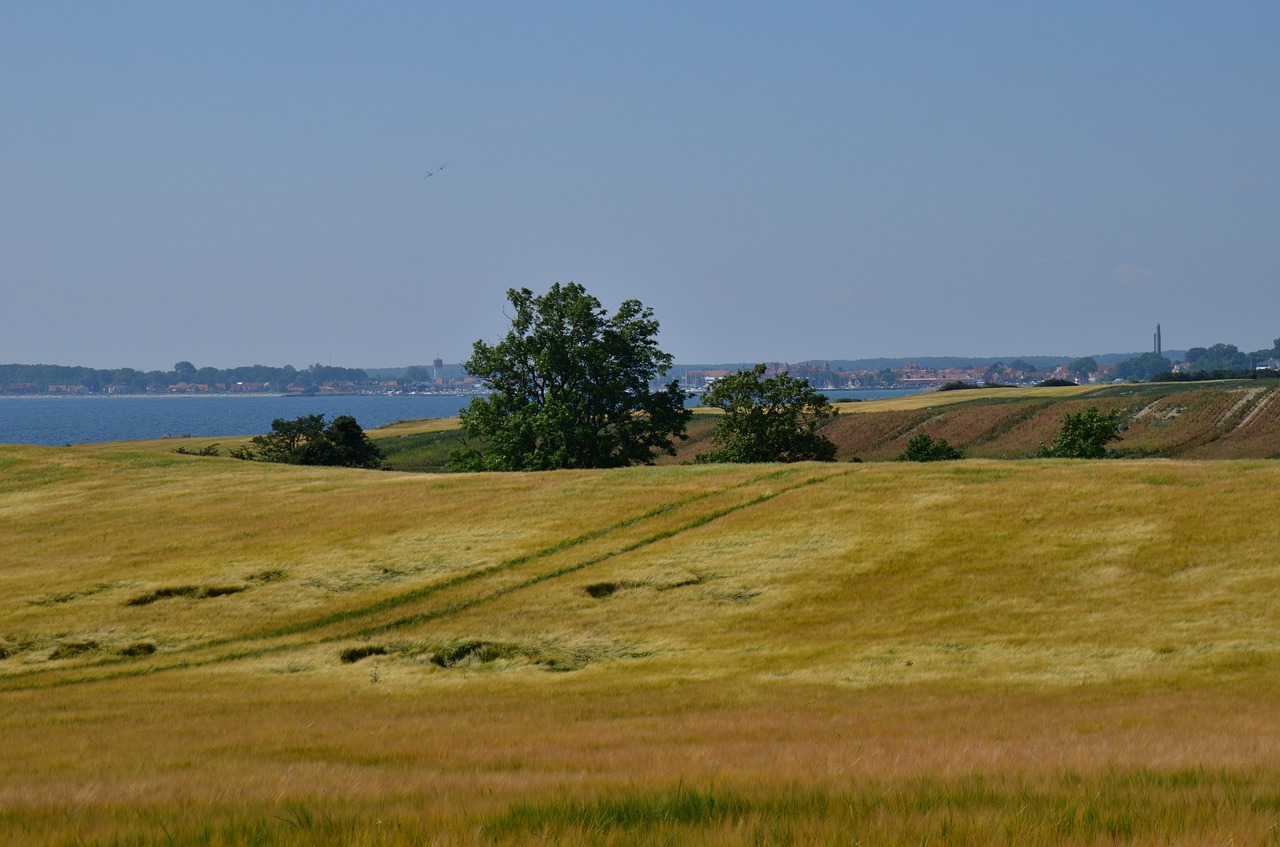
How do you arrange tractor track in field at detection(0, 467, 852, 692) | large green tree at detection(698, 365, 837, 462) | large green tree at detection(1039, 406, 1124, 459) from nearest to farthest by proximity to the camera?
tractor track in field at detection(0, 467, 852, 692), large green tree at detection(698, 365, 837, 462), large green tree at detection(1039, 406, 1124, 459)

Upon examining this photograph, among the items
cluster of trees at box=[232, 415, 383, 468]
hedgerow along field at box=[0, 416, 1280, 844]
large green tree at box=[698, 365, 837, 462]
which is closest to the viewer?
hedgerow along field at box=[0, 416, 1280, 844]

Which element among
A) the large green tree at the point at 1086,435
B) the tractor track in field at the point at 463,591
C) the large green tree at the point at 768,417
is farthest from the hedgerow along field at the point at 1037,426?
the tractor track in field at the point at 463,591

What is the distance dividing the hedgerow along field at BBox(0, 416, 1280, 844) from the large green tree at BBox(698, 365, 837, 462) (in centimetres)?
Result: 1623

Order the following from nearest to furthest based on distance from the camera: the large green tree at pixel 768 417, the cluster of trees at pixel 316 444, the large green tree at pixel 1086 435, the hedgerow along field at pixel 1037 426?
the large green tree at pixel 768 417 → the large green tree at pixel 1086 435 → the cluster of trees at pixel 316 444 → the hedgerow along field at pixel 1037 426

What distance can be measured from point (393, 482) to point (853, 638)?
112 feet

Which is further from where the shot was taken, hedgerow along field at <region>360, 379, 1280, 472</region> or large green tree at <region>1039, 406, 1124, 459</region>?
hedgerow along field at <region>360, 379, 1280, 472</region>

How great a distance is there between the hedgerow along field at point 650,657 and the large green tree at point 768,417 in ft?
53.2

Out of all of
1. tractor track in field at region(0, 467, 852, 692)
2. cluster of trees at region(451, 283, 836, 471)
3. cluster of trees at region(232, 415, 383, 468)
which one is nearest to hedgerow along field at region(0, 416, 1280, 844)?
tractor track in field at region(0, 467, 852, 692)

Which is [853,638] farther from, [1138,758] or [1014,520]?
[1138,758]

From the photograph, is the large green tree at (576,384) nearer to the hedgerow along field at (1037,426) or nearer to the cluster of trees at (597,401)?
the cluster of trees at (597,401)

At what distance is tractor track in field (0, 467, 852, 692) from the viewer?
28.6 metres

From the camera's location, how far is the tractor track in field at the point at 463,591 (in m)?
28.6

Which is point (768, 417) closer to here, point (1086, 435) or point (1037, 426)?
point (1086, 435)

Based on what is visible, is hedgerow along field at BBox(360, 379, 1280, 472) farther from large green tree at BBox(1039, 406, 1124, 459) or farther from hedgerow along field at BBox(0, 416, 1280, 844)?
hedgerow along field at BBox(0, 416, 1280, 844)
